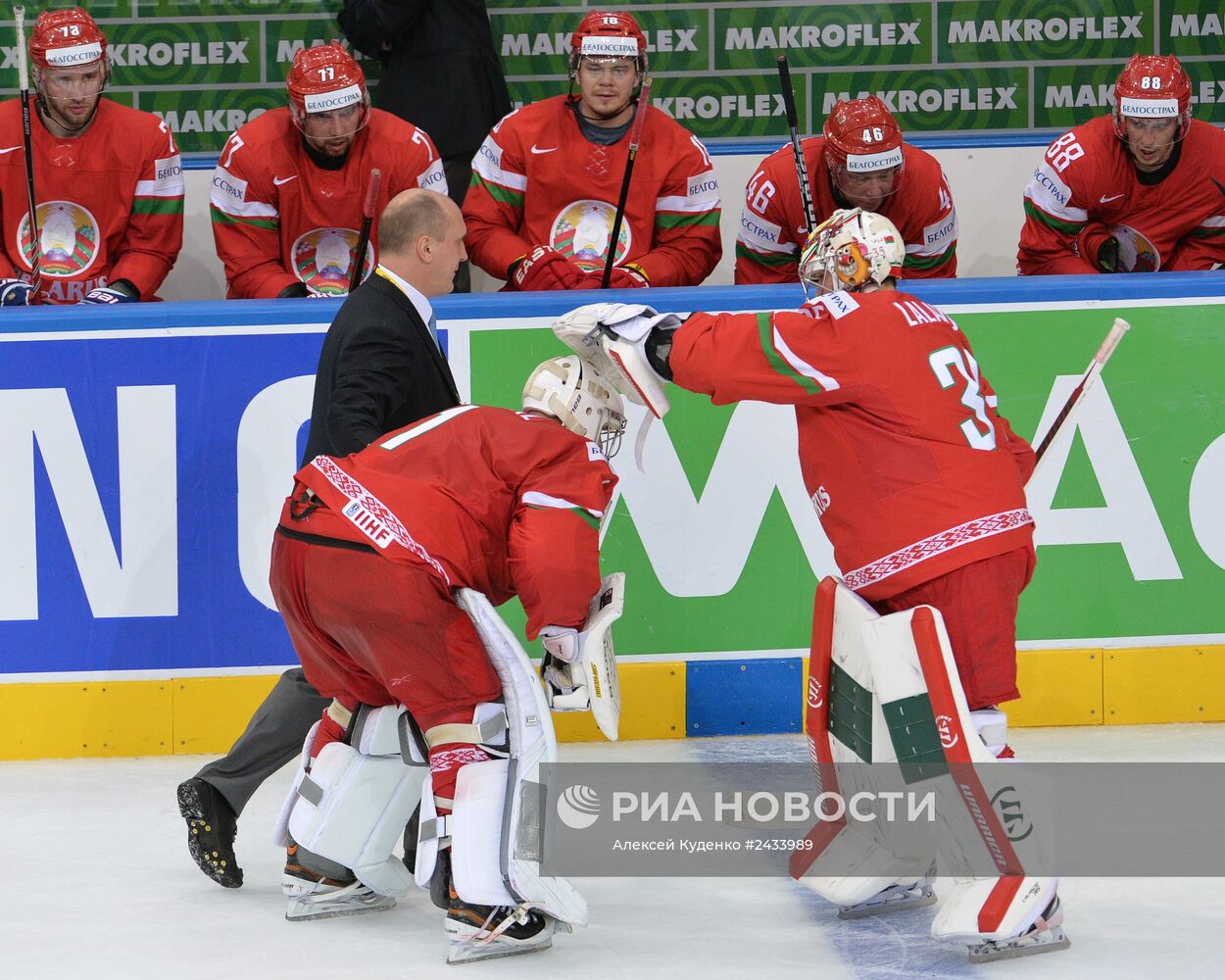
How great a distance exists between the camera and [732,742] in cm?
446

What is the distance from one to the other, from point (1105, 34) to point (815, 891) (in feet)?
11.2

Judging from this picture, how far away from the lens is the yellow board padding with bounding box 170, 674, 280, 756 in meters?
4.37

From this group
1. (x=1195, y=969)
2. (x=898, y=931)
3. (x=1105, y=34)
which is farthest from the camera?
(x=1105, y=34)

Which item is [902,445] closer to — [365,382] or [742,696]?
[365,382]

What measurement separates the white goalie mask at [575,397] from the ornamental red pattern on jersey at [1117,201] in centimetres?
230

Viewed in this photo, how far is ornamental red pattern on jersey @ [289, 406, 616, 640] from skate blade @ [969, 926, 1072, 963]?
2.92 feet

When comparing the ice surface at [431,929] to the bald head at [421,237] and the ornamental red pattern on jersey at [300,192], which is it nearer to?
the bald head at [421,237]

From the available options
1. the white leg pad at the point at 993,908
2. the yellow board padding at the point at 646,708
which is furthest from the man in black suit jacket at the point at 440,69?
the white leg pad at the point at 993,908

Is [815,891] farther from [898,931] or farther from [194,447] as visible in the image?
[194,447]

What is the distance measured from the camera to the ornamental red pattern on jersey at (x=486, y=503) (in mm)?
3016

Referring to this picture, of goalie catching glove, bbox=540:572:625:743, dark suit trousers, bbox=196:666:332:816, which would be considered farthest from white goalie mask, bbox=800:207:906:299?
dark suit trousers, bbox=196:666:332:816

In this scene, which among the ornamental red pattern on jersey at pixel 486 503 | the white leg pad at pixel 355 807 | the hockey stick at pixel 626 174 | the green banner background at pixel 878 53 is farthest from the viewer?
the green banner background at pixel 878 53

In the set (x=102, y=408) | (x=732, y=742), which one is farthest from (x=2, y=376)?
(x=732, y=742)

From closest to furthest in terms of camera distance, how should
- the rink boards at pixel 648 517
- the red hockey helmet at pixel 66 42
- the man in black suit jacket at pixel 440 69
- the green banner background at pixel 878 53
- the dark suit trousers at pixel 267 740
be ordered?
1. the dark suit trousers at pixel 267 740
2. the rink boards at pixel 648 517
3. the red hockey helmet at pixel 66 42
4. the man in black suit jacket at pixel 440 69
5. the green banner background at pixel 878 53
